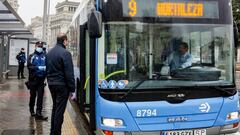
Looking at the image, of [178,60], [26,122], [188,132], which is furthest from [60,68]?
[26,122]

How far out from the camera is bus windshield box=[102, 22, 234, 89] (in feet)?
20.4

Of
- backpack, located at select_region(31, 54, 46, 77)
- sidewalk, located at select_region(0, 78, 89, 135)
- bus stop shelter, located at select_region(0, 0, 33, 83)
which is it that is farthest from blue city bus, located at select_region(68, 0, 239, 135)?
bus stop shelter, located at select_region(0, 0, 33, 83)

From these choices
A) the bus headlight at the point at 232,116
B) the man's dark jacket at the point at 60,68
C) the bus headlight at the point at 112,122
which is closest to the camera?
the bus headlight at the point at 112,122

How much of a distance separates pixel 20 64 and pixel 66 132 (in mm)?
15337

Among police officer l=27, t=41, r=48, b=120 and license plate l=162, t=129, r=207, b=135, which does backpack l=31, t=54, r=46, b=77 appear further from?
license plate l=162, t=129, r=207, b=135

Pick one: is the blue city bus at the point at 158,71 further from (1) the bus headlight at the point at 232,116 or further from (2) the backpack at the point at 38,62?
(2) the backpack at the point at 38,62

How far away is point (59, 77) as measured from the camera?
7.16m

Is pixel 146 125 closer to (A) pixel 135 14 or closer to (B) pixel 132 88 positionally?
(B) pixel 132 88

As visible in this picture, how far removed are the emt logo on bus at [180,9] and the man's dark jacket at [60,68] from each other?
1.81 metres

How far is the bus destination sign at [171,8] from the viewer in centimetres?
631

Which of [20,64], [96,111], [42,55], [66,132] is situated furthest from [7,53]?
[96,111]

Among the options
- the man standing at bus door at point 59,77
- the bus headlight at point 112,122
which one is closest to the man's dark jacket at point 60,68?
the man standing at bus door at point 59,77

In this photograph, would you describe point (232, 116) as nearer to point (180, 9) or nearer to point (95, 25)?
Result: point (180, 9)

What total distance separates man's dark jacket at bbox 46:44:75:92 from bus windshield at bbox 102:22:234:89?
1.05 metres
